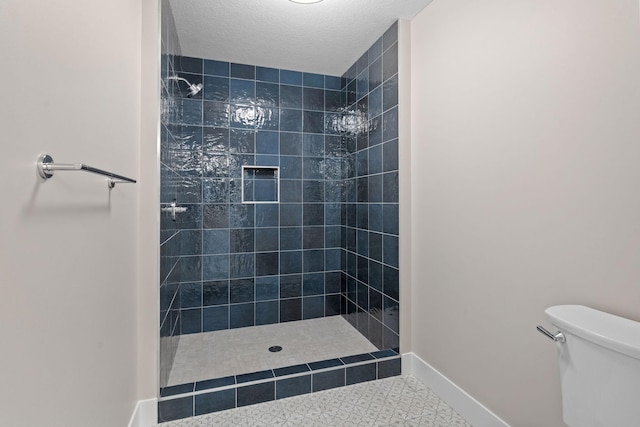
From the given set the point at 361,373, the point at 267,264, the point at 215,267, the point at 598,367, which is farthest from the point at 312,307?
the point at 598,367

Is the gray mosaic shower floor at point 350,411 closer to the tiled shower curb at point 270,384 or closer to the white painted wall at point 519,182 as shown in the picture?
the tiled shower curb at point 270,384

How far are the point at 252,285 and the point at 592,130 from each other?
2544mm

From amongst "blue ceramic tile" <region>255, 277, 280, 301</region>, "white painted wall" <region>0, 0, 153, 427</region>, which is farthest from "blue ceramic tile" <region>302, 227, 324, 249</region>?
"white painted wall" <region>0, 0, 153, 427</region>

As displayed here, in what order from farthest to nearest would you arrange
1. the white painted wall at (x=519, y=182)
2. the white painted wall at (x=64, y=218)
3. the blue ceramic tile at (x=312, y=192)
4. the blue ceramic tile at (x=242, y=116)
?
the blue ceramic tile at (x=312, y=192)
the blue ceramic tile at (x=242, y=116)
the white painted wall at (x=519, y=182)
the white painted wall at (x=64, y=218)

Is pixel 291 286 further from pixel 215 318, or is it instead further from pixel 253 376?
pixel 253 376

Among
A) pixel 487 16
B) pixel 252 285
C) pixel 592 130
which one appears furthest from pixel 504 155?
pixel 252 285

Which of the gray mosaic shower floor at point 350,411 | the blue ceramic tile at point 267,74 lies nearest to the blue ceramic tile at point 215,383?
the gray mosaic shower floor at point 350,411

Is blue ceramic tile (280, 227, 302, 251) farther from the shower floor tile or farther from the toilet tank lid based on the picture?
the toilet tank lid

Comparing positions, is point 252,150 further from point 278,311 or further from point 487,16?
point 487,16

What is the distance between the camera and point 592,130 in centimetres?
109

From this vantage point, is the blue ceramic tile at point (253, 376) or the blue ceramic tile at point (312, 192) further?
the blue ceramic tile at point (312, 192)

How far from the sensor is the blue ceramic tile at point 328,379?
6.23ft

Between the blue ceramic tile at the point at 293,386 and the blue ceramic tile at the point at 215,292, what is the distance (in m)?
1.14

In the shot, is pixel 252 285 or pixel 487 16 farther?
pixel 252 285
